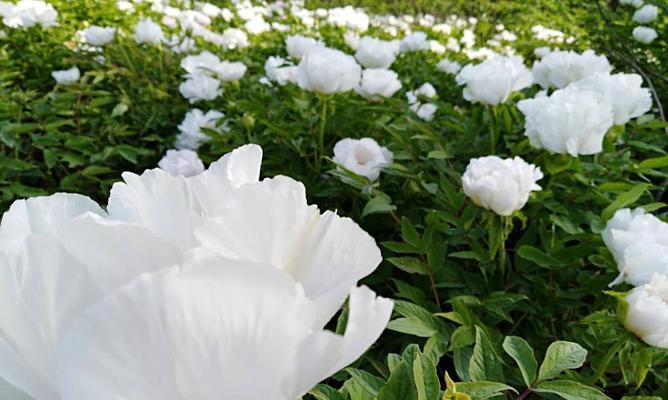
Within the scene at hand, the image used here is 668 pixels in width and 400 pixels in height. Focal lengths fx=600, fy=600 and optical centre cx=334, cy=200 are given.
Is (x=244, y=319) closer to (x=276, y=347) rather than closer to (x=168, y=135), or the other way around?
(x=276, y=347)

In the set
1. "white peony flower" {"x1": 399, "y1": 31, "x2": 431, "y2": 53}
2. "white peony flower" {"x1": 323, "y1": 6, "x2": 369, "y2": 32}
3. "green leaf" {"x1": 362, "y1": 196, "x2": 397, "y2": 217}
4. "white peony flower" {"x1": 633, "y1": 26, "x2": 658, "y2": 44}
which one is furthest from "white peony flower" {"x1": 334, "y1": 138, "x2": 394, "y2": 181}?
"white peony flower" {"x1": 323, "y1": 6, "x2": 369, "y2": 32}

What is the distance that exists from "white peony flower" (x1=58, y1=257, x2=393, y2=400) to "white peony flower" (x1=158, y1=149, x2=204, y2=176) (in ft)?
3.92

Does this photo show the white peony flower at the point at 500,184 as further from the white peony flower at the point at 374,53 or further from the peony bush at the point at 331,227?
the white peony flower at the point at 374,53

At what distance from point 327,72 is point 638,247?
32.0 inches

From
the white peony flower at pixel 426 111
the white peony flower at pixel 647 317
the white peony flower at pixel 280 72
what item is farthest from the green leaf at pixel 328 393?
the white peony flower at pixel 280 72

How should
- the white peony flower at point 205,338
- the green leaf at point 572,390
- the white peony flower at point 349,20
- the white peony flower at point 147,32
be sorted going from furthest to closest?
the white peony flower at point 349,20 < the white peony flower at point 147,32 < the green leaf at point 572,390 < the white peony flower at point 205,338

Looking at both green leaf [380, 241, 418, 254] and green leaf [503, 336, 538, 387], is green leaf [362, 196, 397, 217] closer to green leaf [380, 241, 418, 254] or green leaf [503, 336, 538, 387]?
green leaf [380, 241, 418, 254]

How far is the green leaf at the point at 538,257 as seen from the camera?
3.14ft

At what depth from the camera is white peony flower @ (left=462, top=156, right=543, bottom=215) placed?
887 mm

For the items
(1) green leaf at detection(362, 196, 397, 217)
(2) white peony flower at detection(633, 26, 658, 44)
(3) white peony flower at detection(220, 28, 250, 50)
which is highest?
(1) green leaf at detection(362, 196, 397, 217)

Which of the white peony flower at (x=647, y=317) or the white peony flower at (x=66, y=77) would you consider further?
the white peony flower at (x=66, y=77)

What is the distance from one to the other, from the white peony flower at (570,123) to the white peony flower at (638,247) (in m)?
0.18

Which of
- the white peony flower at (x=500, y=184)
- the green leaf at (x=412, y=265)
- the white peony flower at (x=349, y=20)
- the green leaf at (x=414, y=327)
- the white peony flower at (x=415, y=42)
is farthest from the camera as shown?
the white peony flower at (x=349, y=20)

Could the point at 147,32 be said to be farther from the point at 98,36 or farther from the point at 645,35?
the point at 645,35
